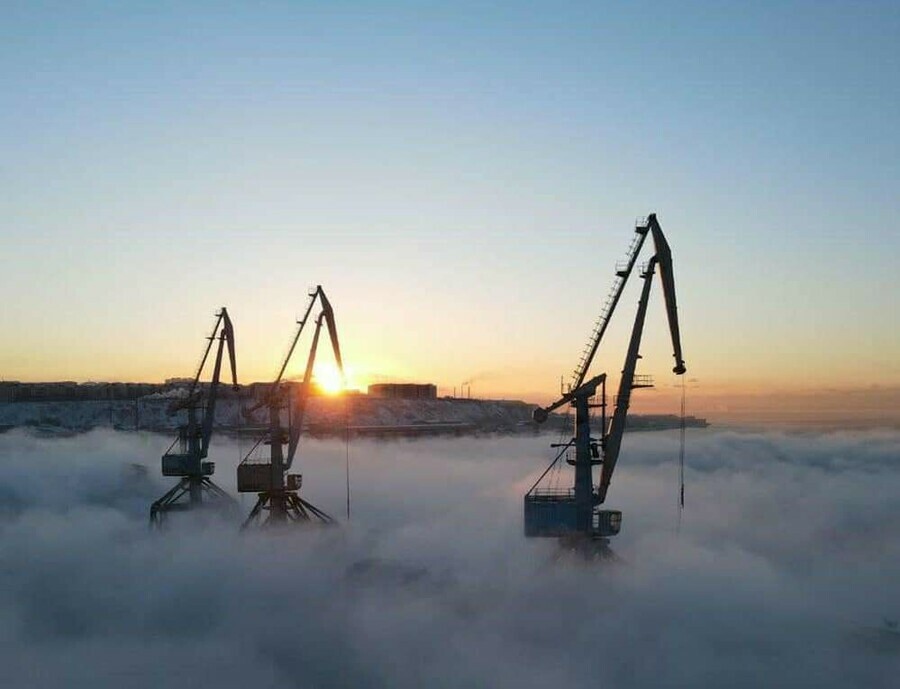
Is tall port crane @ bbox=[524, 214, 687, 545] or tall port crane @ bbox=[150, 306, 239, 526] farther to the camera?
tall port crane @ bbox=[150, 306, 239, 526]

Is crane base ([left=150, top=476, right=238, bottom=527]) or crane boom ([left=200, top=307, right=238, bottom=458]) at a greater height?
crane boom ([left=200, top=307, right=238, bottom=458])

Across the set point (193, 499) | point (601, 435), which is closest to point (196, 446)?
point (193, 499)

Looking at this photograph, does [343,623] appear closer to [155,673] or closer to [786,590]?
[155,673]

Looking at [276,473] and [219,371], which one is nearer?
[276,473]

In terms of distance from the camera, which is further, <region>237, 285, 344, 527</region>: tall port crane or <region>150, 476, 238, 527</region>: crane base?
<region>150, 476, 238, 527</region>: crane base

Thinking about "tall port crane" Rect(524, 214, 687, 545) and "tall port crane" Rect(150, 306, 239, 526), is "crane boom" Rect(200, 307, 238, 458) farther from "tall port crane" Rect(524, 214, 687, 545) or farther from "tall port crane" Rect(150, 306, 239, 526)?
"tall port crane" Rect(524, 214, 687, 545)

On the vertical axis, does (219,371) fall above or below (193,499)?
above

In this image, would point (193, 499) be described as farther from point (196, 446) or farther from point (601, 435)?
point (601, 435)

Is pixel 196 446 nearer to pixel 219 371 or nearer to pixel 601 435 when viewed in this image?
pixel 219 371

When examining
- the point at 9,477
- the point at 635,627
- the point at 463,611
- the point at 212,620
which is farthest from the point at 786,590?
the point at 9,477

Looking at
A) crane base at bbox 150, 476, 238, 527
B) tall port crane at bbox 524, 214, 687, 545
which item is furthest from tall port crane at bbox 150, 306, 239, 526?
tall port crane at bbox 524, 214, 687, 545
